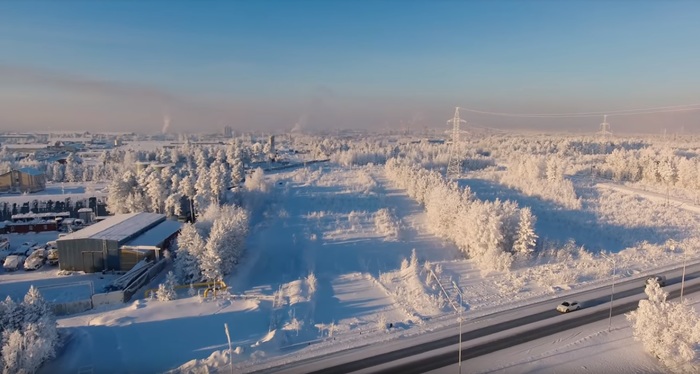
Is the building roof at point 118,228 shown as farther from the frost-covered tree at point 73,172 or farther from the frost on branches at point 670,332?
the frost-covered tree at point 73,172

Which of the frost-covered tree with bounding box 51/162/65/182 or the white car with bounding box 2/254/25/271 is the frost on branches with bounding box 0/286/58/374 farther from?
the frost-covered tree with bounding box 51/162/65/182

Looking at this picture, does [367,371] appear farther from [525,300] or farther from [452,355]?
[525,300]

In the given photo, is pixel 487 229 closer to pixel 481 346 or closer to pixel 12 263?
pixel 481 346

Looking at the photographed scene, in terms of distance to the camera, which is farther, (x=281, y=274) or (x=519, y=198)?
(x=519, y=198)

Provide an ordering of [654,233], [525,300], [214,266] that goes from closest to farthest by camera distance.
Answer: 1. [525,300]
2. [214,266]
3. [654,233]

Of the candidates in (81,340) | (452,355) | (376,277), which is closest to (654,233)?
(376,277)

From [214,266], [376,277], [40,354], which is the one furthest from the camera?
[376,277]

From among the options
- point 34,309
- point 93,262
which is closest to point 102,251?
point 93,262

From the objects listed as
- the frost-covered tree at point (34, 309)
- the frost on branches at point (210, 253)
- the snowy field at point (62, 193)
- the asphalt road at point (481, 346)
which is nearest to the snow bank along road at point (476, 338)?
the asphalt road at point (481, 346)
